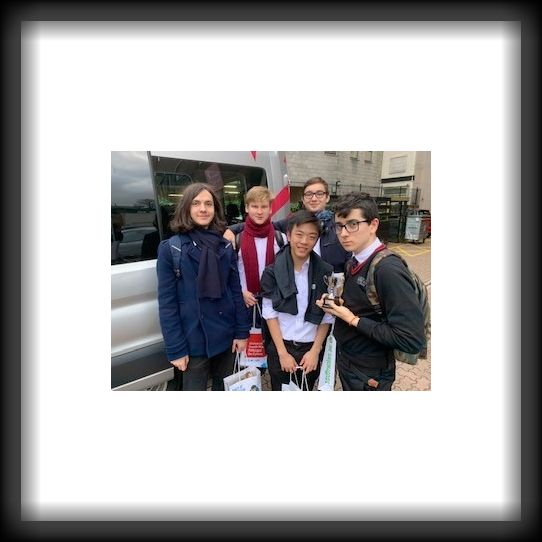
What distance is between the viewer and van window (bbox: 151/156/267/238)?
158cm

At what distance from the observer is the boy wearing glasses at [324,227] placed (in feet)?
5.63

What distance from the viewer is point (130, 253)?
1.55 metres

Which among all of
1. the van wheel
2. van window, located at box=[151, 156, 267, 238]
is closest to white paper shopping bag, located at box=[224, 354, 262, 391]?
the van wheel

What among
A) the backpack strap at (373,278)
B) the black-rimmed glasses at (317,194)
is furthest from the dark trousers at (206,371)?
the black-rimmed glasses at (317,194)

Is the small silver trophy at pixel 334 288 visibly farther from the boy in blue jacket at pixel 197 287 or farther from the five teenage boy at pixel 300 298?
the boy in blue jacket at pixel 197 287

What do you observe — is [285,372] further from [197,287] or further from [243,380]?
[197,287]

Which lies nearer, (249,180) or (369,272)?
(369,272)

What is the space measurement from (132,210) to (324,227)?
109 cm

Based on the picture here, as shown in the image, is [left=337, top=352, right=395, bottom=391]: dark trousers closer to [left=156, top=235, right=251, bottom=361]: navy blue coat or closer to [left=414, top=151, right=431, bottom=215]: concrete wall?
[left=156, top=235, right=251, bottom=361]: navy blue coat

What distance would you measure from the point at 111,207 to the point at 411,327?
1.54m

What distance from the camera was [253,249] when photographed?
170 cm

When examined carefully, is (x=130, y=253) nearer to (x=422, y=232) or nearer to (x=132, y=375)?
(x=132, y=375)

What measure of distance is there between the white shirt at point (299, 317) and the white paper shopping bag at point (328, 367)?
0.10m
